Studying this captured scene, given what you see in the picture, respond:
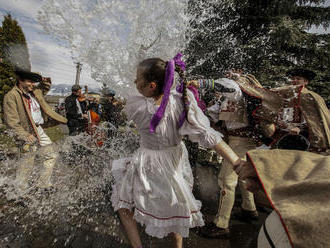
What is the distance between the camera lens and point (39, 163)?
130 inches

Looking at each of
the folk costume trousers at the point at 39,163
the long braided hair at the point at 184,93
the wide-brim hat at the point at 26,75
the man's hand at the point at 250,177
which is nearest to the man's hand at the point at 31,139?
the folk costume trousers at the point at 39,163

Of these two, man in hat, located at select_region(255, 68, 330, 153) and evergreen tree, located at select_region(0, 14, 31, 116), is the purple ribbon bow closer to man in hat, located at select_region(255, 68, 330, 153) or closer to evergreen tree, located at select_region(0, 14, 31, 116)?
man in hat, located at select_region(255, 68, 330, 153)

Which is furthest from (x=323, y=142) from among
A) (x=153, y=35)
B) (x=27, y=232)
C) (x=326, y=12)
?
(x=326, y=12)

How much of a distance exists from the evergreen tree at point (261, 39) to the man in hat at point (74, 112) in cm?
326

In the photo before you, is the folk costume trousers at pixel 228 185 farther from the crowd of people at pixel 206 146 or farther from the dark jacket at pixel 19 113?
the dark jacket at pixel 19 113

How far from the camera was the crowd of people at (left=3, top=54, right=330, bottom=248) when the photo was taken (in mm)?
Answer: 822

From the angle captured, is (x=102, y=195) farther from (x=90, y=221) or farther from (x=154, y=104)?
(x=154, y=104)

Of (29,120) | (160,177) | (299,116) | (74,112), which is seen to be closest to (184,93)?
(160,177)

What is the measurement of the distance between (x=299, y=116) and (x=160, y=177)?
194cm

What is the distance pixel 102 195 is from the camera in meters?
3.49

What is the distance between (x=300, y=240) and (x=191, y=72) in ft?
18.4

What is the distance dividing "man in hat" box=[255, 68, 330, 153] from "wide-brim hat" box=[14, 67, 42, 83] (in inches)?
127

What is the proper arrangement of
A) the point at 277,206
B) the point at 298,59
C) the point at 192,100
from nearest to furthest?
the point at 277,206 < the point at 192,100 < the point at 298,59

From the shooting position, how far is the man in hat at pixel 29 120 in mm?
2951
